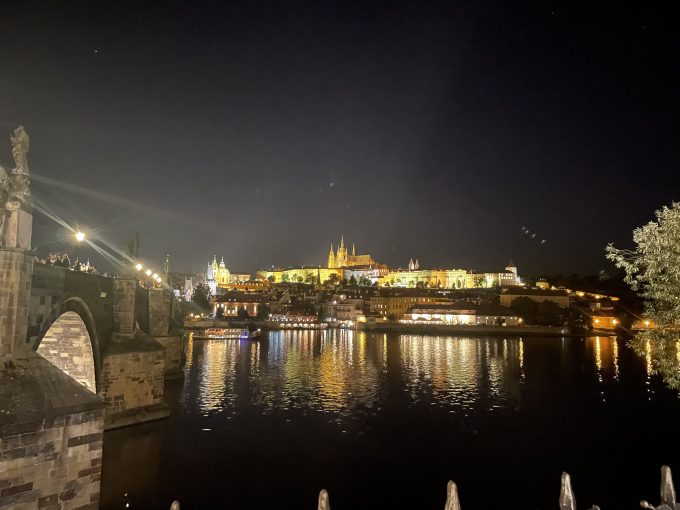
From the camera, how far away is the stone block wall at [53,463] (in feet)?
27.5

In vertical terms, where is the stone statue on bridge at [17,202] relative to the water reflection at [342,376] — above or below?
above

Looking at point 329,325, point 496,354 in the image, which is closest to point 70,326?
point 496,354

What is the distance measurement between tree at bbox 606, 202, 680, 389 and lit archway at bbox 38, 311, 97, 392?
16516 millimetres

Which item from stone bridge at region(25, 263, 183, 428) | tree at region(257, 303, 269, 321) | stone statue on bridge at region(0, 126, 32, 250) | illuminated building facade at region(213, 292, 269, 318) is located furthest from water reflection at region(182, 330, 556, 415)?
illuminated building facade at region(213, 292, 269, 318)

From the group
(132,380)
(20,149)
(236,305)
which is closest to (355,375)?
(132,380)

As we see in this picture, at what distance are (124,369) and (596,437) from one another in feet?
72.4

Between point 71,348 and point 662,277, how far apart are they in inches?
728

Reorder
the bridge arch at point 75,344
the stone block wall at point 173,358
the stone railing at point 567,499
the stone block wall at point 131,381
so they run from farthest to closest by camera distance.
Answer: the stone block wall at point 173,358
the stone block wall at point 131,381
the bridge arch at point 75,344
the stone railing at point 567,499

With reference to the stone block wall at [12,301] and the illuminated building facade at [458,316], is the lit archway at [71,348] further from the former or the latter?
the illuminated building facade at [458,316]

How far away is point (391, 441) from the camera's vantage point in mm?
21266

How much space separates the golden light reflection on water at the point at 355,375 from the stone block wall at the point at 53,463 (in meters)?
16.1

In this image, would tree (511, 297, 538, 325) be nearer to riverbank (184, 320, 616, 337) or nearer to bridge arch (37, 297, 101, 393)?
riverbank (184, 320, 616, 337)

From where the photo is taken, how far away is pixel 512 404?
96.6 feet

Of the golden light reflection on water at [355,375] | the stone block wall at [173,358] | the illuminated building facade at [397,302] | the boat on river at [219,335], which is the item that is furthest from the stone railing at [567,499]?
the illuminated building facade at [397,302]
